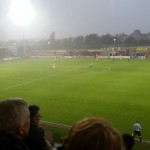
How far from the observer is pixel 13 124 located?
3111mm

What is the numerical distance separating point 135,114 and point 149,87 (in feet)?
38.4

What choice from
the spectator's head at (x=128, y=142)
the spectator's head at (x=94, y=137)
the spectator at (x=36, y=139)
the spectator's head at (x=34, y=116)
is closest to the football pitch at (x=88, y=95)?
the spectator's head at (x=34, y=116)

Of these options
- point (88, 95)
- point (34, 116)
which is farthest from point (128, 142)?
point (88, 95)

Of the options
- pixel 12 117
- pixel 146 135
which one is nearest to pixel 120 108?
pixel 146 135

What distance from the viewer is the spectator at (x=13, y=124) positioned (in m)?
2.86

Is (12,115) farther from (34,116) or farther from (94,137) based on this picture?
(34,116)

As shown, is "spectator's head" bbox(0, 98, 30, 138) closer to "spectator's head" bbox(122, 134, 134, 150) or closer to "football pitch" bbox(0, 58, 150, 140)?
"spectator's head" bbox(122, 134, 134, 150)

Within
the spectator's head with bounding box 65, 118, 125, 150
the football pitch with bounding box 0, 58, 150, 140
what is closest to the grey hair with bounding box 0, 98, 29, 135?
the spectator's head with bounding box 65, 118, 125, 150

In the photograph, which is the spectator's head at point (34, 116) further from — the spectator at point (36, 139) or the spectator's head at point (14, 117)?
the spectator's head at point (14, 117)

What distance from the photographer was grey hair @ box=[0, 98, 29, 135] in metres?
3.08

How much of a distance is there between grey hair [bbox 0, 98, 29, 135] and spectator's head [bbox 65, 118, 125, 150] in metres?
0.81

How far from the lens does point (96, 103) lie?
25375 millimetres

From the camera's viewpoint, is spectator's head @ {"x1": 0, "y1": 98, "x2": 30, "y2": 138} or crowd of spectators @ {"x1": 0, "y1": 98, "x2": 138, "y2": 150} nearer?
crowd of spectators @ {"x1": 0, "y1": 98, "x2": 138, "y2": 150}

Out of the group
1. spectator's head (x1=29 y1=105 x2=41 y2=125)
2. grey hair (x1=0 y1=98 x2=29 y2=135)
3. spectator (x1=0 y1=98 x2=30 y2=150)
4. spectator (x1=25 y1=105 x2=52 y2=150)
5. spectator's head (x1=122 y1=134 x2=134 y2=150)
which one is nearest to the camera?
spectator (x1=0 y1=98 x2=30 y2=150)
